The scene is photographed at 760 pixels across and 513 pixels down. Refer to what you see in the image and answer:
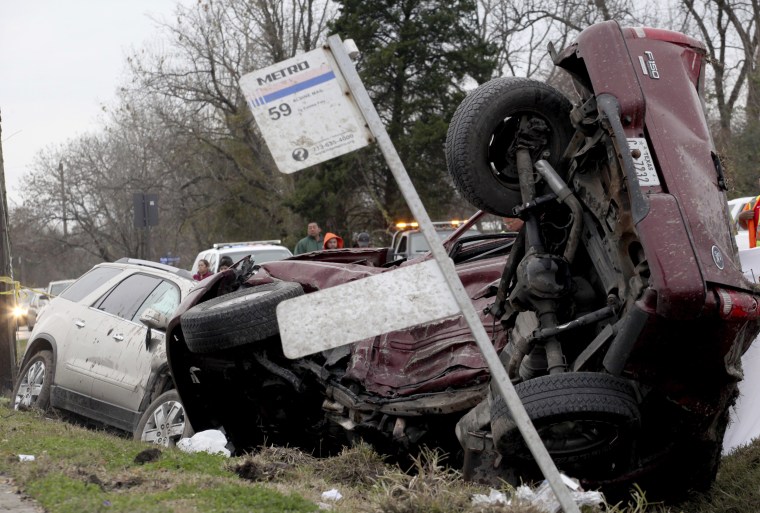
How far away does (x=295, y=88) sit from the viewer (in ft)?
11.7

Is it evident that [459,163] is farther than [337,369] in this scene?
No

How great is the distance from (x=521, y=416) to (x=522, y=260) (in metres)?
1.60

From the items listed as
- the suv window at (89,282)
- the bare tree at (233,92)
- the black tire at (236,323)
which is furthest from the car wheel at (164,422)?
the bare tree at (233,92)

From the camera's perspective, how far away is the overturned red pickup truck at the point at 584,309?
13.5 feet

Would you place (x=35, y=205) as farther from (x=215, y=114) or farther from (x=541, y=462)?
(x=541, y=462)

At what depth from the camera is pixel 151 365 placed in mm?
7730

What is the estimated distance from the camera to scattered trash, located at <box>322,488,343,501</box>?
4.48 m

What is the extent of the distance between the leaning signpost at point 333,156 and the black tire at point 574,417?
2.35ft

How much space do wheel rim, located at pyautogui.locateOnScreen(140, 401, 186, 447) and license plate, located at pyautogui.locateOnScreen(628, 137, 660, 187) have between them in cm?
382

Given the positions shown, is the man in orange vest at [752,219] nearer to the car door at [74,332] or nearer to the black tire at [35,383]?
the car door at [74,332]

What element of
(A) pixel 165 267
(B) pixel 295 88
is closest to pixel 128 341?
(A) pixel 165 267

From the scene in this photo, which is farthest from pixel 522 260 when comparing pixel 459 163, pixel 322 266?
pixel 322 266

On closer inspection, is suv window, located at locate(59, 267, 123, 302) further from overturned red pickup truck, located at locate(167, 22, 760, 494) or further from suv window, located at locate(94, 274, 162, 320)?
overturned red pickup truck, located at locate(167, 22, 760, 494)

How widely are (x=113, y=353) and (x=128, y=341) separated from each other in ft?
0.63
